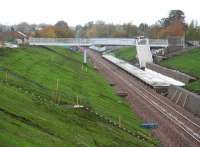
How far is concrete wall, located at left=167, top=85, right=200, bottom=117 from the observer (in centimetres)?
5456

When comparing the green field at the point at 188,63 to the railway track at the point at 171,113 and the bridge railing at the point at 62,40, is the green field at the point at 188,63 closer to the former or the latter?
the railway track at the point at 171,113

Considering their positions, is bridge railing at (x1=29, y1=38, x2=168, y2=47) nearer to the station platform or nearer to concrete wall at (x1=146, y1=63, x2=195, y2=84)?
the station platform

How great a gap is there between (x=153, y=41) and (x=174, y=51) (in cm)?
552

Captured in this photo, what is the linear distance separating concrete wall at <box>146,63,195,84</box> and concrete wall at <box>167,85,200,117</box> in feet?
25.4

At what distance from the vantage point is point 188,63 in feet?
302

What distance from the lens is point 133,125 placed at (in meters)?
40.8

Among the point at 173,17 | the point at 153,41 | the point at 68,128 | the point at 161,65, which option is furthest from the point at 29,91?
the point at 173,17

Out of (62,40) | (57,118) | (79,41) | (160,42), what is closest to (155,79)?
(79,41)

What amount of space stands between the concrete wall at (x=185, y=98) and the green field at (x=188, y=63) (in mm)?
2721

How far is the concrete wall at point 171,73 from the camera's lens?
247 ft

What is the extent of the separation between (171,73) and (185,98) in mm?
27154

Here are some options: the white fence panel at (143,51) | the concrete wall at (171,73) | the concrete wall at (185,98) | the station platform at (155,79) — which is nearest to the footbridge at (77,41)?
the white fence panel at (143,51)

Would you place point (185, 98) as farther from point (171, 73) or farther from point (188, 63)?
point (188, 63)

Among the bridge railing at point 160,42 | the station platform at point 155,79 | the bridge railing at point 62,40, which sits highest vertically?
the bridge railing at point 62,40
